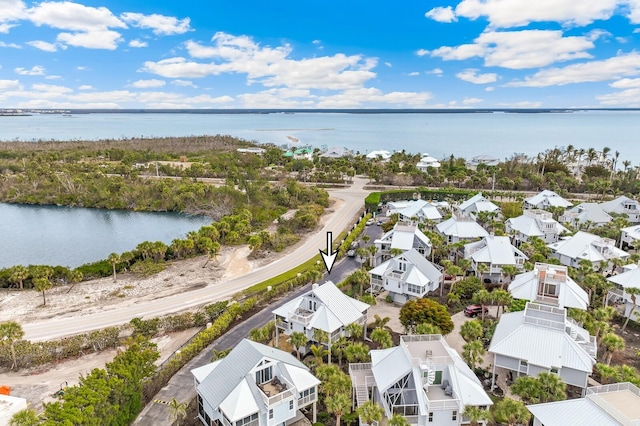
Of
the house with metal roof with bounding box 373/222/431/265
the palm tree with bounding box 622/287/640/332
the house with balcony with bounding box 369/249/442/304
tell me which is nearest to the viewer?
the palm tree with bounding box 622/287/640/332

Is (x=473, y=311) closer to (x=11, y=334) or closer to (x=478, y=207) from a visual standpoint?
(x=478, y=207)

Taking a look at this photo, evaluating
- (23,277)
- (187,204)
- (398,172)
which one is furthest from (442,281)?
(398,172)

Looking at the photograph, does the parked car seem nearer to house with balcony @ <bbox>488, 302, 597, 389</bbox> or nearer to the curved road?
house with balcony @ <bbox>488, 302, 597, 389</bbox>

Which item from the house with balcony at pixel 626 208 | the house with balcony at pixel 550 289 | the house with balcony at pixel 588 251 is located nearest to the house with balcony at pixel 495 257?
the house with balcony at pixel 550 289

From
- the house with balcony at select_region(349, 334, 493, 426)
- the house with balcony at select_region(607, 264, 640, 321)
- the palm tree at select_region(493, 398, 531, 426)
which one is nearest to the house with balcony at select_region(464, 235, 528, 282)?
the house with balcony at select_region(607, 264, 640, 321)

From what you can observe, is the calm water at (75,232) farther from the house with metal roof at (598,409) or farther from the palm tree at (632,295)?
the palm tree at (632,295)

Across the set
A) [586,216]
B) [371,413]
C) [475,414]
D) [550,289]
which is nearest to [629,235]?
[586,216]
